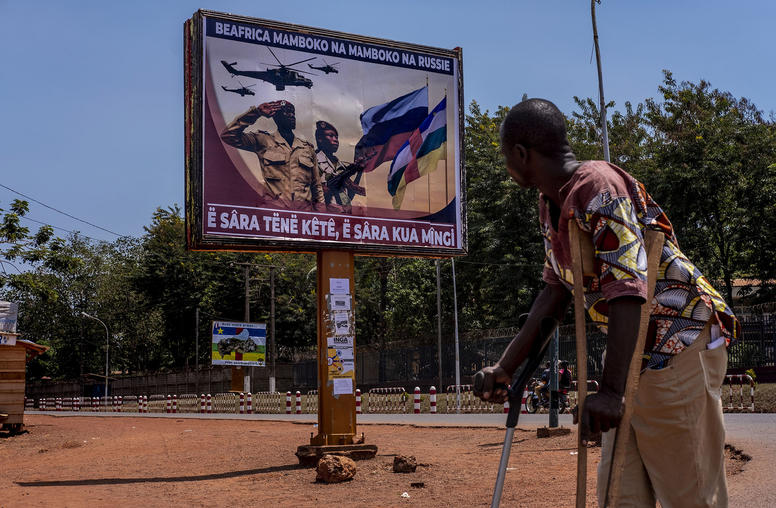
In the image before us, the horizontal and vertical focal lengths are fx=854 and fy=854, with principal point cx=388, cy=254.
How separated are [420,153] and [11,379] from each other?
1245cm

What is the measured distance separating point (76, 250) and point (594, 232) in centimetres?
7089

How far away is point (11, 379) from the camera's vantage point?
19.3m

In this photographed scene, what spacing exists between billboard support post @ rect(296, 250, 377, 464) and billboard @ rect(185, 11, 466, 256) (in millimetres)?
349

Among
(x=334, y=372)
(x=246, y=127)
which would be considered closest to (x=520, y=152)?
(x=334, y=372)

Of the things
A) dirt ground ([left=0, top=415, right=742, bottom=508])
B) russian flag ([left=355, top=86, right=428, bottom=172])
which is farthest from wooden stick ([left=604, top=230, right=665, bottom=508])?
russian flag ([left=355, top=86, right=428, bottom=172])

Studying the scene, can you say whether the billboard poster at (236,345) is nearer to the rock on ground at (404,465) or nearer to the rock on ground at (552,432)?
the rock on ground at (552,432)

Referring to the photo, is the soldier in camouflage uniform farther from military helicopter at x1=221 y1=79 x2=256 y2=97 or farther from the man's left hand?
the man's left hand

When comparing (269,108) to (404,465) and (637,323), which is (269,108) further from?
(637,323)

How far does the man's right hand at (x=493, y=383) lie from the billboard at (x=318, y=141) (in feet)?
25.8

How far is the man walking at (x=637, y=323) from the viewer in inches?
88.4

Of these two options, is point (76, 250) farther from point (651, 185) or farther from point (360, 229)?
point (360, 229)

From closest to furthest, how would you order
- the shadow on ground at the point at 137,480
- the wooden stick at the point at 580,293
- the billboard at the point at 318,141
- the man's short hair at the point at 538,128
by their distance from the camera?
the wooden stick at the point at 580,293 < the man's short hair at the point at 538,128 < the shadow on ground at the point at 137,480 < the billboard at the point at 318,141

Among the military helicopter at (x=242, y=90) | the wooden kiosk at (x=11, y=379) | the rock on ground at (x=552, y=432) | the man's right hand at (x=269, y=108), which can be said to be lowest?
the rock on ground at (x=552, y=432)

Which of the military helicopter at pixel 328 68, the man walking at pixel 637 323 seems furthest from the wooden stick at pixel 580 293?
the military helicopter at pixel 328 68
